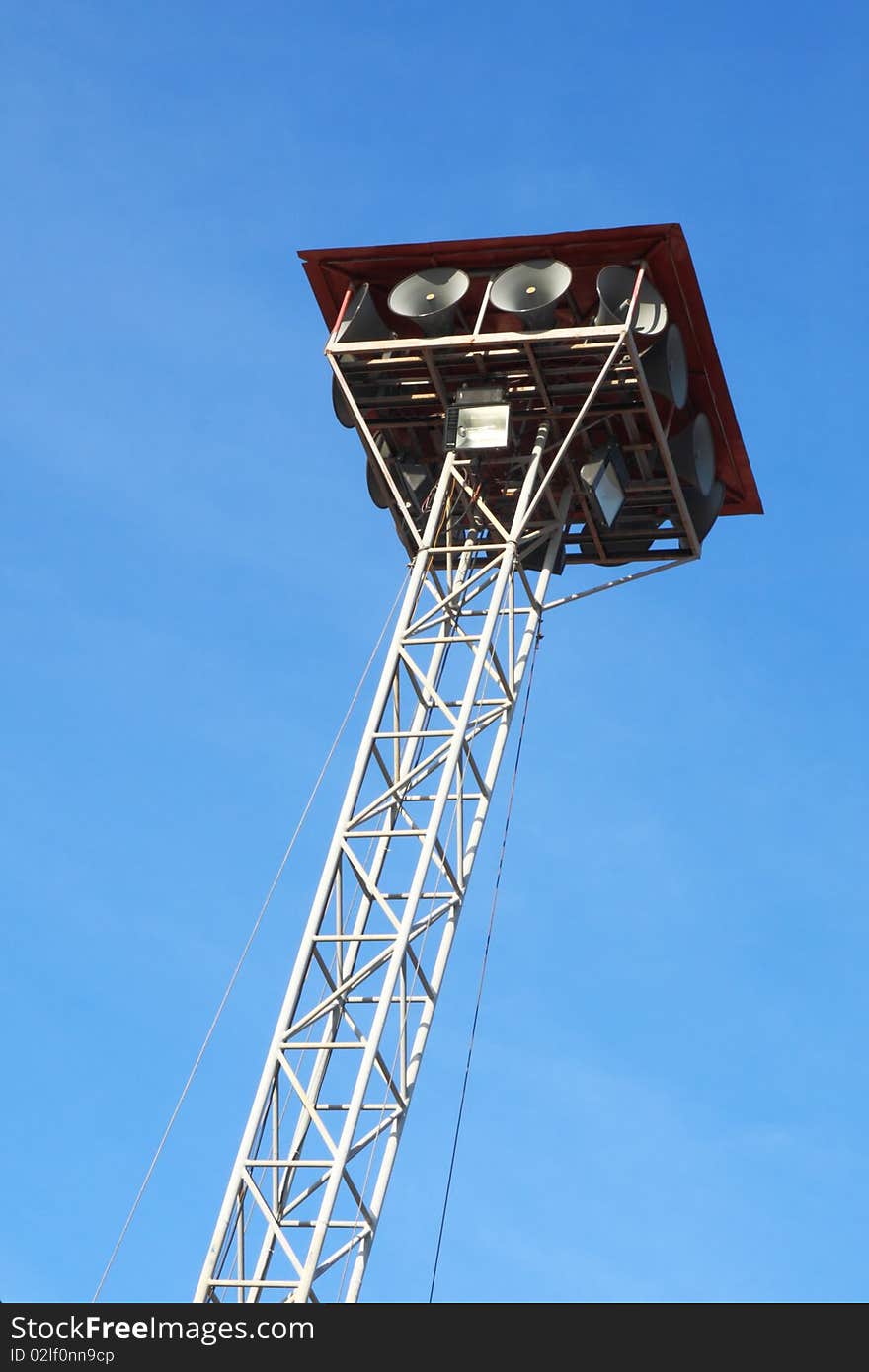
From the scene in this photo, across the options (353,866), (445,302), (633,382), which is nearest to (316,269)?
(445,302)

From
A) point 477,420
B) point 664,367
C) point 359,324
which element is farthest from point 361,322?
point 664,367

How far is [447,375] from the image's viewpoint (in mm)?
31312

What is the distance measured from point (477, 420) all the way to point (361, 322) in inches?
105

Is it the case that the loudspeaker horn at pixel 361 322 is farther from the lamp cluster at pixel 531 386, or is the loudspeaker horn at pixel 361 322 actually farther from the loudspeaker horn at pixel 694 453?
the loudspeaker horn at pixel 694 453

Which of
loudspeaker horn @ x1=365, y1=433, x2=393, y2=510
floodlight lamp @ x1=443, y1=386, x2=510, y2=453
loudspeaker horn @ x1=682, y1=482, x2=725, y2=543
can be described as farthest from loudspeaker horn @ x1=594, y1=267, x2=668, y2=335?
loudspeaker horn @ x1=365, y1=433, x2=393, y2=510

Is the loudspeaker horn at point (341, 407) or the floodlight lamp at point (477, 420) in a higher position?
the loudspeaker horn at point (341, 407)

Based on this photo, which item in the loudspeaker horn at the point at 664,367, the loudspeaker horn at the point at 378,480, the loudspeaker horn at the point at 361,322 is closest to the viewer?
the loudspeaker horn at the point at 664,367

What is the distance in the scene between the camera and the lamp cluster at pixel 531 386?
30.4m

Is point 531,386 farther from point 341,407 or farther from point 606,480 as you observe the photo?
point 341,407

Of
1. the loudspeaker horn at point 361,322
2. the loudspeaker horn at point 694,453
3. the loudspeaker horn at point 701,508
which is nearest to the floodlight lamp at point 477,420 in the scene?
the loudspeaker horn at point 361,322

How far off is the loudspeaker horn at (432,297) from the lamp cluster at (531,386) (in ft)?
0.07

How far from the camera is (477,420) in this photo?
100ft

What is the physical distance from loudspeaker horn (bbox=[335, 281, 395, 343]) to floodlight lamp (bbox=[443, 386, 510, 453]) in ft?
6.14
